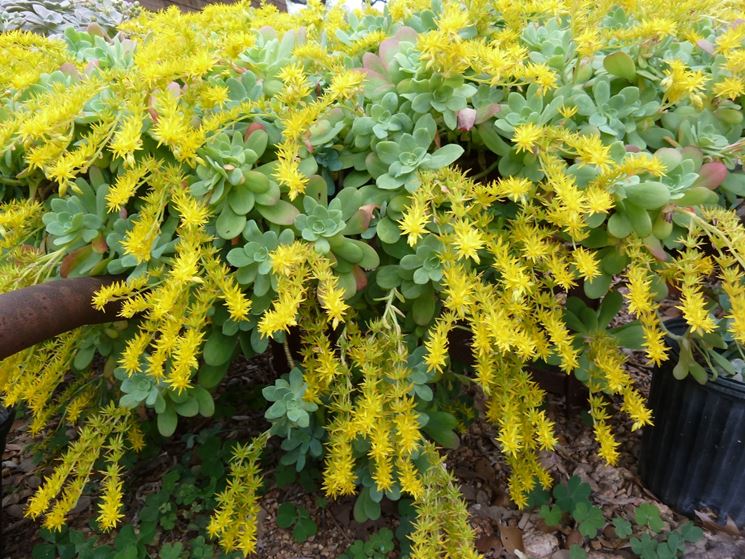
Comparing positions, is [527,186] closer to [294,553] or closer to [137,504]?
[294,553]

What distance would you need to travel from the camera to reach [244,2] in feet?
5.72

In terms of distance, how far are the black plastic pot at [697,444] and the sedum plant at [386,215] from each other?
17.9 inches

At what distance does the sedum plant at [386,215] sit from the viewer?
1009 mm

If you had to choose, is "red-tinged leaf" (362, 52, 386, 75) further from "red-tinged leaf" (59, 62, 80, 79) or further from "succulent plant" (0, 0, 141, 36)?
"succulent plant" (0, 0, 141, 36)

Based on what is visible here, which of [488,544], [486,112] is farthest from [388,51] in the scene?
[488,544]

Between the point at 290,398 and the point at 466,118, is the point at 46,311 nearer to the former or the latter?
the point at 290,398

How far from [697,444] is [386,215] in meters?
1.19

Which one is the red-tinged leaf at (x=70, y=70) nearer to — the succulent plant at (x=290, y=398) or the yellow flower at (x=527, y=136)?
the succulent plant at (x=290, y=398)

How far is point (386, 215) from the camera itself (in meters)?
1.12

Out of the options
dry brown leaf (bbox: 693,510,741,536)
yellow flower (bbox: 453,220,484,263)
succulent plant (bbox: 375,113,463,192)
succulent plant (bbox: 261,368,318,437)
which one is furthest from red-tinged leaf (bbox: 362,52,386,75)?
dry brown leaf (bbox: 693,510,741,536)

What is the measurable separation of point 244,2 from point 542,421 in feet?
4.55

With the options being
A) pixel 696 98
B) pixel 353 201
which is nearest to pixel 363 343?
pixel 353 201

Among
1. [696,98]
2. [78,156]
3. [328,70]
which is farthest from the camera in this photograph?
[328,70]

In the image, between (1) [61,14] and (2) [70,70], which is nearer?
(2) [70,70]
